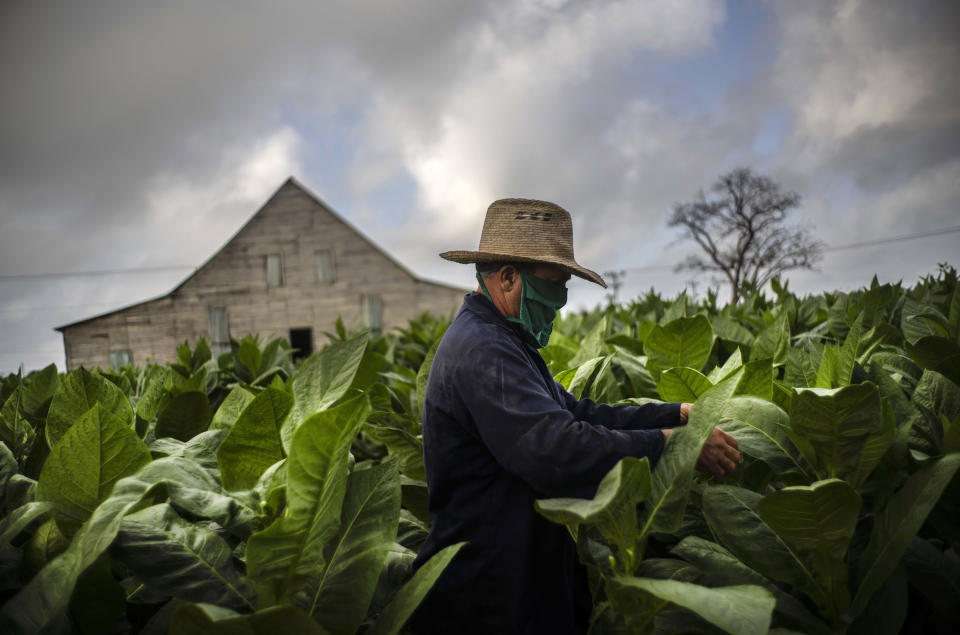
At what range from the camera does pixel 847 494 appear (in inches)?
38.8

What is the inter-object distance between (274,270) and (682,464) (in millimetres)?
26959

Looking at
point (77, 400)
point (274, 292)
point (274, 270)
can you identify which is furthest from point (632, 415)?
point (274, 270)

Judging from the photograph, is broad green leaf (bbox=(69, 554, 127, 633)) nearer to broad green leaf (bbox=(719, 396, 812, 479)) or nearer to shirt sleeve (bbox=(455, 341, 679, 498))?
shirt sleeve (bbox=(455, 341, 679, 498))

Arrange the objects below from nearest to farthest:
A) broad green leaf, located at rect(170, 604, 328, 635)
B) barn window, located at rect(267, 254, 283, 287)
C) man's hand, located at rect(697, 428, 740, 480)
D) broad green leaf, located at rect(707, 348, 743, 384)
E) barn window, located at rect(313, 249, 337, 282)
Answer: broad green leaf, located at rect(170, 604, 328, 635)
man's hand, located at rect(697, 428, 740, 480)
broad green leaf, located at rect(707, 348, 743, 384)
barn window, located at rect(313, 249, 337, 282)
barn window, located at rect(267, 254, 283, 287)

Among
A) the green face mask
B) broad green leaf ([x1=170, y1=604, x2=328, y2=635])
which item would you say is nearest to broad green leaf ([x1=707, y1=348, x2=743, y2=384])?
the green face mask

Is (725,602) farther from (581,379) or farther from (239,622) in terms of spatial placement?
(581,379)

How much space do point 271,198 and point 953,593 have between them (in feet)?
93.3

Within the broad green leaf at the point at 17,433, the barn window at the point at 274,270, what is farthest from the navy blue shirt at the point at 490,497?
the barn window at the point at 274,270

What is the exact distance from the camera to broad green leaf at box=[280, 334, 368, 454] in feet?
3.88

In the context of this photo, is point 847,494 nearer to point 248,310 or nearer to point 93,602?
point 93,602

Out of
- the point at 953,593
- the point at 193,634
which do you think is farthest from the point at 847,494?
the point at 193,634

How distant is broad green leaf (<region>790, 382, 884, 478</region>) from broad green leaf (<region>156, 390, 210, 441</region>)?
1.65 metres

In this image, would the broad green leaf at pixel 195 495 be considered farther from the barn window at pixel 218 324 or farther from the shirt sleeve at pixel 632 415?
the barn window at pixel 218 324

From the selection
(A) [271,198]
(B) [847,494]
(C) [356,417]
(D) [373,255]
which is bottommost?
(B) [847,494]
